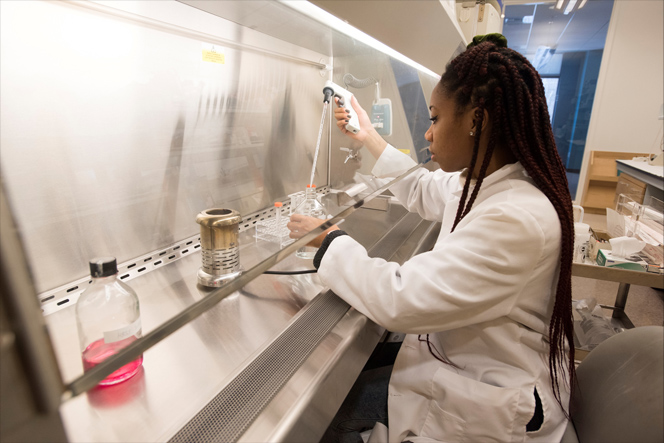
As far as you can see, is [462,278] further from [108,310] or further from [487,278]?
[108,310]

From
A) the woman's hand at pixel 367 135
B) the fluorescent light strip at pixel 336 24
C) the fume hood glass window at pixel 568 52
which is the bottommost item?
the woman's hand at pixel 367 135

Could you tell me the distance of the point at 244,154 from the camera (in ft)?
4.49

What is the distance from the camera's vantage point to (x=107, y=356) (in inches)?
12.9

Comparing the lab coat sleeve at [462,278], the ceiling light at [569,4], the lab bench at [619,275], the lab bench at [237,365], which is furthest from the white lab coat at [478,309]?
the ceiling light at [569,4]

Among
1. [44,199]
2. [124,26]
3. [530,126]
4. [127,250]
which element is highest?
[124,26]

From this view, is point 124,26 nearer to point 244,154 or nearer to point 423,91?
point 244,154

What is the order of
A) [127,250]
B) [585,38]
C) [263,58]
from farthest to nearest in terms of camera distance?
1. [585,38]
2. [263,58]
3. [127,250]

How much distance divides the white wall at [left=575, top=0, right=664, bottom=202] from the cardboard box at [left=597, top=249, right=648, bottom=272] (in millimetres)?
4346

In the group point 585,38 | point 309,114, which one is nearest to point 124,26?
point 309,114

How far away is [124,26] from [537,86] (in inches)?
39.3

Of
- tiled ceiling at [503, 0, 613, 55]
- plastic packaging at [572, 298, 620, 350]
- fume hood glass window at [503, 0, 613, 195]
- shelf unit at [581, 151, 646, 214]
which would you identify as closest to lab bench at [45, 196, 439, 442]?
plastic packaging at [572, 298, 620, 350]

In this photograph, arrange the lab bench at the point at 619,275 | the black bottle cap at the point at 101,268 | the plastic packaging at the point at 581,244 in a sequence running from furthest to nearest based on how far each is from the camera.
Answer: the plastic packaging at the point at 581,244, the lab bench at the point at 619,275, the black bottle cap at the point at 101,268

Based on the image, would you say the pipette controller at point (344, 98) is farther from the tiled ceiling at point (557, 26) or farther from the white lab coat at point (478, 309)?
the tiled ceiling at point (557, 26)

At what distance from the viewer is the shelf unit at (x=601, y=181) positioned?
197 inches
